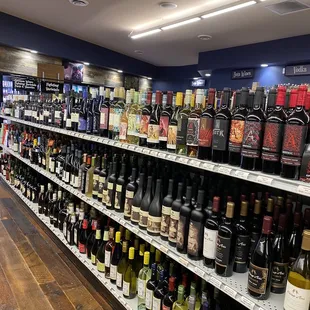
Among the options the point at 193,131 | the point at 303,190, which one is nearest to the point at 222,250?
the point at 303,190

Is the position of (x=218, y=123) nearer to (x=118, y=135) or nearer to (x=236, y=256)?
(x=236, y=256)

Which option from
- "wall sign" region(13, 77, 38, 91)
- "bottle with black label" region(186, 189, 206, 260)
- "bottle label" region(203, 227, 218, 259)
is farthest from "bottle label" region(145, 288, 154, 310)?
"wall sign" region(13, 77, 38, 91)

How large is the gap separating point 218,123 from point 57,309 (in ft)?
6.39

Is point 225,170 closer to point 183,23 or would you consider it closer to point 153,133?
point 153,133

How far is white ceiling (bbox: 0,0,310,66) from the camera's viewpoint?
476cm

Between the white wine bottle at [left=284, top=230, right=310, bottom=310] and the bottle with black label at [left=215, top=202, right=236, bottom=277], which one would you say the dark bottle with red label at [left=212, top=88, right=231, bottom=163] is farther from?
the white wine bottle at [left=284, top=230, right=310, bottom=310]

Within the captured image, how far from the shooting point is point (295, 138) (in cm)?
112

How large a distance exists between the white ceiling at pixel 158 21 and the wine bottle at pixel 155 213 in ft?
11.6

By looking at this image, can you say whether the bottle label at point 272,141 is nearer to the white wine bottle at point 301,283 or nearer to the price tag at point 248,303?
the white wine bottle at point 301,283

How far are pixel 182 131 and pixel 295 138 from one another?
25.9 inches

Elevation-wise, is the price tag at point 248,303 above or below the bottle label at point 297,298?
below

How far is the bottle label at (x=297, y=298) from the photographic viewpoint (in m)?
1.06

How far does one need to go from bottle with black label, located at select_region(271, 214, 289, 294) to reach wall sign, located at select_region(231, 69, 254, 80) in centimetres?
613

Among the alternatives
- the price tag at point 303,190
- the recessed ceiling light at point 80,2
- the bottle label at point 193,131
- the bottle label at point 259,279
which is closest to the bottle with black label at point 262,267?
the bottle label at point 259,279
